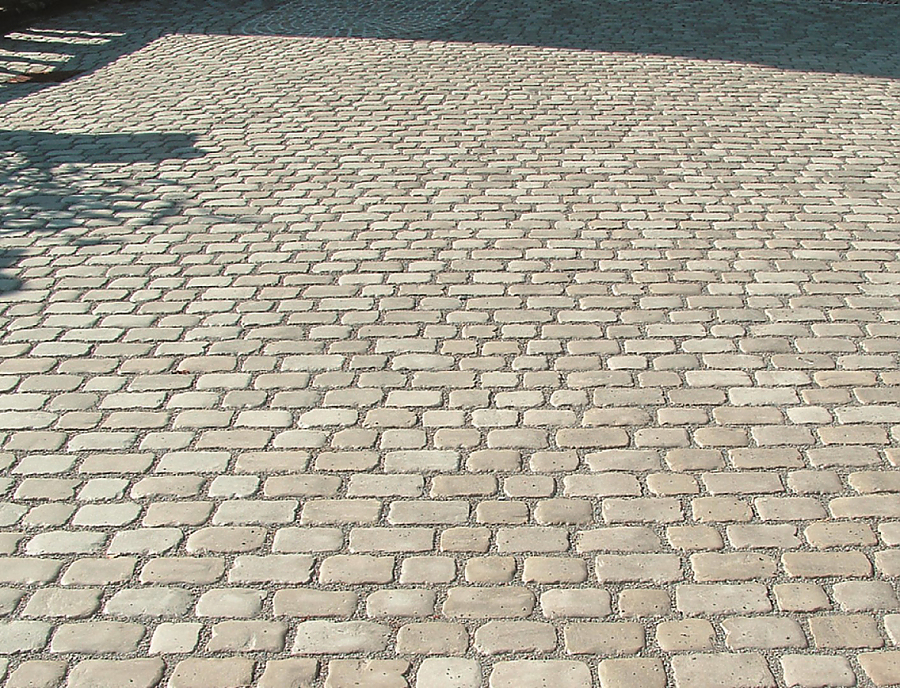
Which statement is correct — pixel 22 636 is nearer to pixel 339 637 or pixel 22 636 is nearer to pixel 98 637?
pixel 98 637

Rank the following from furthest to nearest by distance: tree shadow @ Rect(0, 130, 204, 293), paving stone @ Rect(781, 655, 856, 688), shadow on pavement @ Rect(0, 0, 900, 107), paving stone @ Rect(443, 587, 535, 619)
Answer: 1. shadow on pavement @ Rect(0, 0, 900, 107)
2. tree shadow @ Rect(0, 130, 204, 293)
3. paving stone @ Rect(443, 587, 535, 619)
4. paving stone @ Rect(781, 655, 856, 688)

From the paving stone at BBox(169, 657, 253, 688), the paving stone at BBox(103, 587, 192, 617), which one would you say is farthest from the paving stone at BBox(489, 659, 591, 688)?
the paving stone at BBox(103, 587, 192, 617)

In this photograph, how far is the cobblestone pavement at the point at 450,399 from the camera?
3.22 metres

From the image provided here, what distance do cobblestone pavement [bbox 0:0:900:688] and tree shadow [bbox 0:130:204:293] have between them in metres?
0.04

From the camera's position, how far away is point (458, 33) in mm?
14039

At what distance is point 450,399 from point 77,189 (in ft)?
14.0

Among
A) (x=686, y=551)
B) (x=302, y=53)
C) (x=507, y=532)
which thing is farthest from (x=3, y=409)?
(x=302, y=53)

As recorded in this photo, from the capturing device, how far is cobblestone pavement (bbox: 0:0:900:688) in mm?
3219

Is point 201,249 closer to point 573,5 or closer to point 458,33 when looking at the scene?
point 458,33

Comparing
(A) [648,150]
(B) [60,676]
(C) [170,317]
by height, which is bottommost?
(A) [648,150]

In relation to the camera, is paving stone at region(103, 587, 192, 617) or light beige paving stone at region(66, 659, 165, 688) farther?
paving stone at region(103, 587, 192, 617)

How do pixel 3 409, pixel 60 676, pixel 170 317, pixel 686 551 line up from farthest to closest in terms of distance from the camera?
pixel 170 317, pixel 3 409, pixel 686 551, pixel 60 676

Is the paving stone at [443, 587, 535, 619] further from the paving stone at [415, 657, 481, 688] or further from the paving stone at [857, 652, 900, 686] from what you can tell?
the paving stone at [857, 652, 900, 686]

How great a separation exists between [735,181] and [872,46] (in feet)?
21.8
